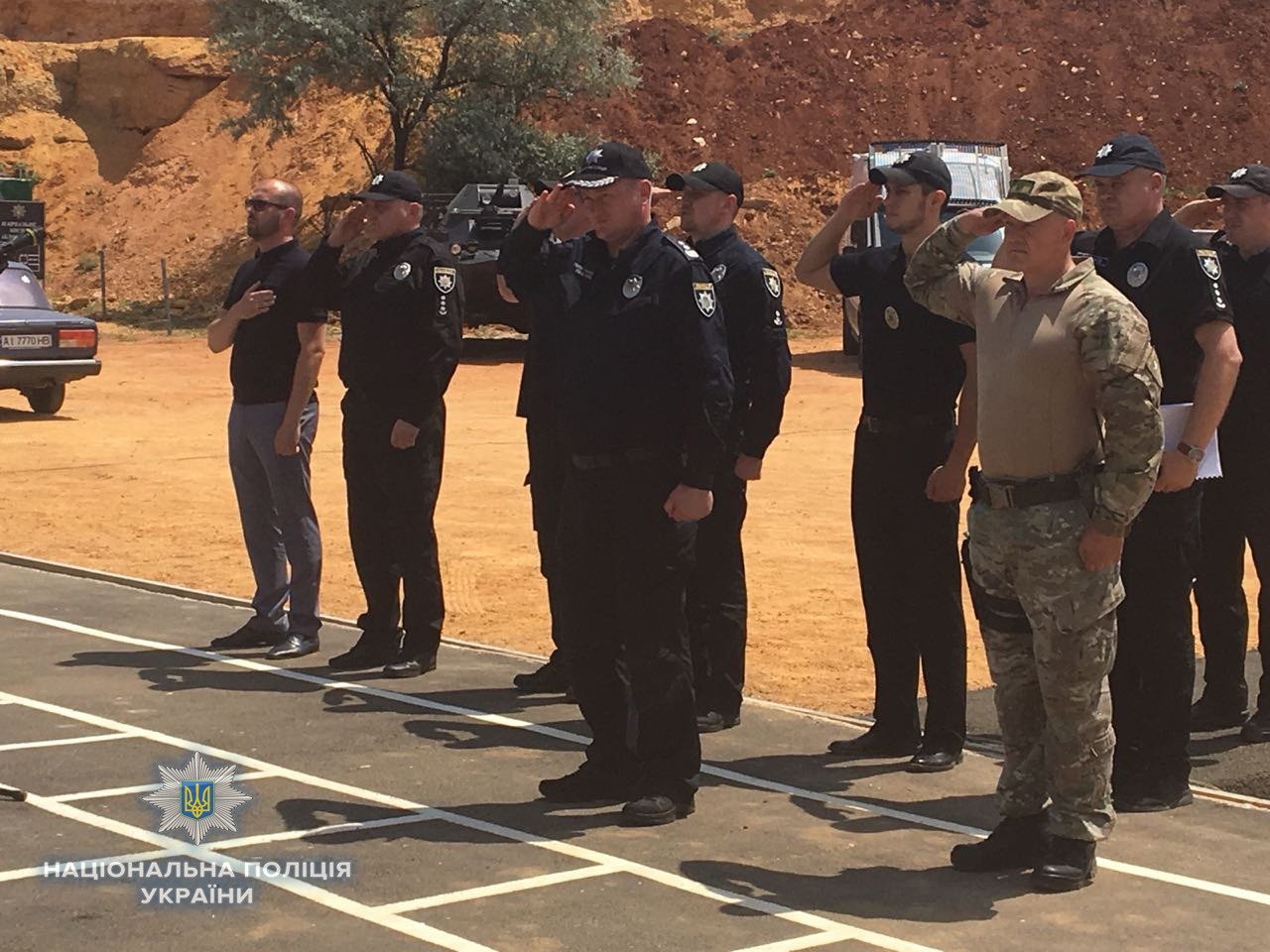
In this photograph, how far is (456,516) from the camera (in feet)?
48.2

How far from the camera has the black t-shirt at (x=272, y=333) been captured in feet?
31.0

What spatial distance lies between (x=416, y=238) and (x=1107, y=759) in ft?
14.1

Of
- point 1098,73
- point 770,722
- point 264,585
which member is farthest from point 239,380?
point 1098,73

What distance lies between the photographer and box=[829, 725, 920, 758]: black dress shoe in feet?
25.3

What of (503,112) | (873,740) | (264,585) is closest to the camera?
(873,740)

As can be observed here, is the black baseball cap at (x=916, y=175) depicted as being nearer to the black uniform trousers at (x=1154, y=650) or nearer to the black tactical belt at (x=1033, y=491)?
the black uniform trousers at (x=1154, y=650)

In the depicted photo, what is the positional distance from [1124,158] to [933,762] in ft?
7.43

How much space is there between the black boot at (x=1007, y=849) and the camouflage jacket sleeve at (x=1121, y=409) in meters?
0.98

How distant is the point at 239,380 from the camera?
380 inches

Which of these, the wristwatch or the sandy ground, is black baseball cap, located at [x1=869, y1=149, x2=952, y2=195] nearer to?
the wristwatch

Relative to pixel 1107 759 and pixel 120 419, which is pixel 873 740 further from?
pixel 120 419

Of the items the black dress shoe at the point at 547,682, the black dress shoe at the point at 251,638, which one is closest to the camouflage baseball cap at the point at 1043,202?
the black dress shoe at the point at 547,682

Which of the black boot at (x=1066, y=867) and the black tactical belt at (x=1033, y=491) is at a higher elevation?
the black tactical belt at (x=1033, y=491)

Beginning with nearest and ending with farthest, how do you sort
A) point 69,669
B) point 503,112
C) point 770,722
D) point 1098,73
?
point 770,722, point 69,669, point 503,112, point 1098,73
